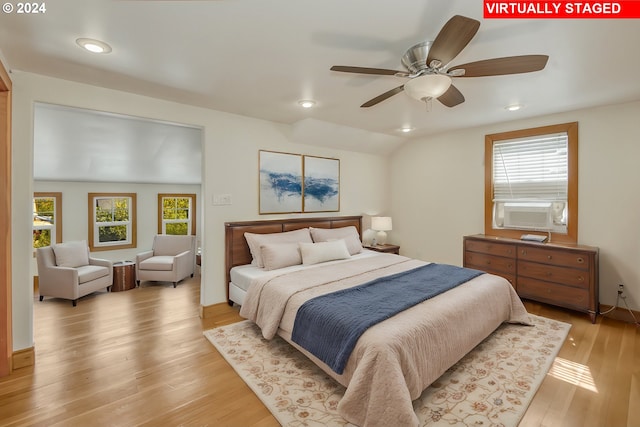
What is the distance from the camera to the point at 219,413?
1852mm

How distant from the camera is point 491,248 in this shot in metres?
3.82

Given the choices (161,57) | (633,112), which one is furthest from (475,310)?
(161,57)

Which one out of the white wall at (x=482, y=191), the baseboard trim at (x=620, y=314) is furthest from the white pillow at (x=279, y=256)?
the baseboard trim at (x=620, y=314)

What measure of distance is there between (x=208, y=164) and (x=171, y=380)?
7.36 feet

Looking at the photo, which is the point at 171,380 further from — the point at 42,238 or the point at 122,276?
the point at 42,238

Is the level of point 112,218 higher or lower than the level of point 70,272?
higher

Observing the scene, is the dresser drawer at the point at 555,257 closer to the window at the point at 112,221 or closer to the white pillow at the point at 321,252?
the white pillow at the point at 321,252

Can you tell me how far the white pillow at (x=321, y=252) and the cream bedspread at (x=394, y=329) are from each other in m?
0.19

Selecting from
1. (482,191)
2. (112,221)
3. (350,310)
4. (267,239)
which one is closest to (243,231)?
(267,239)

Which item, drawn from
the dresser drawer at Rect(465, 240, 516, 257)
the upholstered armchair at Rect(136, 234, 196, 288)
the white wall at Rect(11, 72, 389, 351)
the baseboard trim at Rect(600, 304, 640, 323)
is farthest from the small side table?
the baseboard trim at Rect(600, 304, 640, 323)

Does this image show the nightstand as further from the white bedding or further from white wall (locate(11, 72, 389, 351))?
the white bedding

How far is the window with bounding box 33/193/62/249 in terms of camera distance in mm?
5582

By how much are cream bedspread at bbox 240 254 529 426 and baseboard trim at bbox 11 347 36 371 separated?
172cm

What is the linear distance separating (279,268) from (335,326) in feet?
4.77
